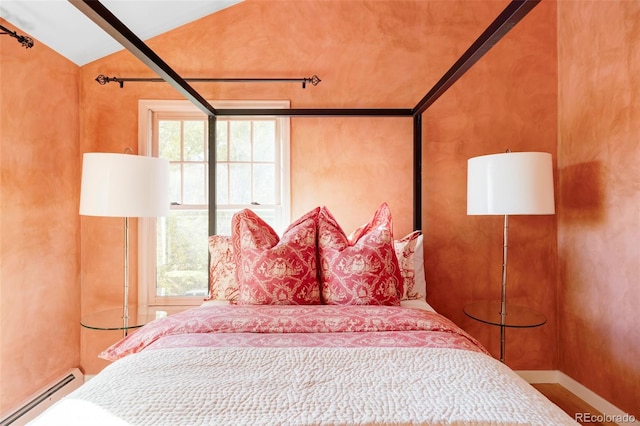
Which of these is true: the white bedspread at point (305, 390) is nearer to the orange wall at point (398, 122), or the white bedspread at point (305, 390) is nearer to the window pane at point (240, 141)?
the orange wall at point (398, 122)

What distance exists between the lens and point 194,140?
9.04 feet

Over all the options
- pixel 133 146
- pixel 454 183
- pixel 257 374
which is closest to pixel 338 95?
pixel 454 183

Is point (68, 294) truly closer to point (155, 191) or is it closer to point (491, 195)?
point (155, 191)

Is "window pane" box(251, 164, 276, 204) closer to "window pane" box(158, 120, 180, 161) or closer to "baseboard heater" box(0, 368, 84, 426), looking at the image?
"window pane" box(158, 120, 180, 161)

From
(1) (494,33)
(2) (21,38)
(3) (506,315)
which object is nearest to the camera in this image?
(1) (494,33)

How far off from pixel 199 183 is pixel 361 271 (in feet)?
5.06

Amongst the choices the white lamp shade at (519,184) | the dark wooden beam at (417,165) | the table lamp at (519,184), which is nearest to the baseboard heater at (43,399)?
the dark wooden beam at (417,165)

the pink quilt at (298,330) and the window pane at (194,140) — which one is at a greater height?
the window pane at (194,140)

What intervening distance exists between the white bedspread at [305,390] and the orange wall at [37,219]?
4.97 feet

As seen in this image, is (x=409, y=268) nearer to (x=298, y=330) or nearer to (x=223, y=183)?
(x=298, y=330)

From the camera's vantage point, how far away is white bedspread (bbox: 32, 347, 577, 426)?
832mm

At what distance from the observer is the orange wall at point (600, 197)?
212 cm

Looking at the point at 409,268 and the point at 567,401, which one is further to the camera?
Answer: the point at 567,401

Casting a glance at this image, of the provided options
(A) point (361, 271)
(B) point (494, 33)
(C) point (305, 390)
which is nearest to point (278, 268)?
(A) point (361, 271)
